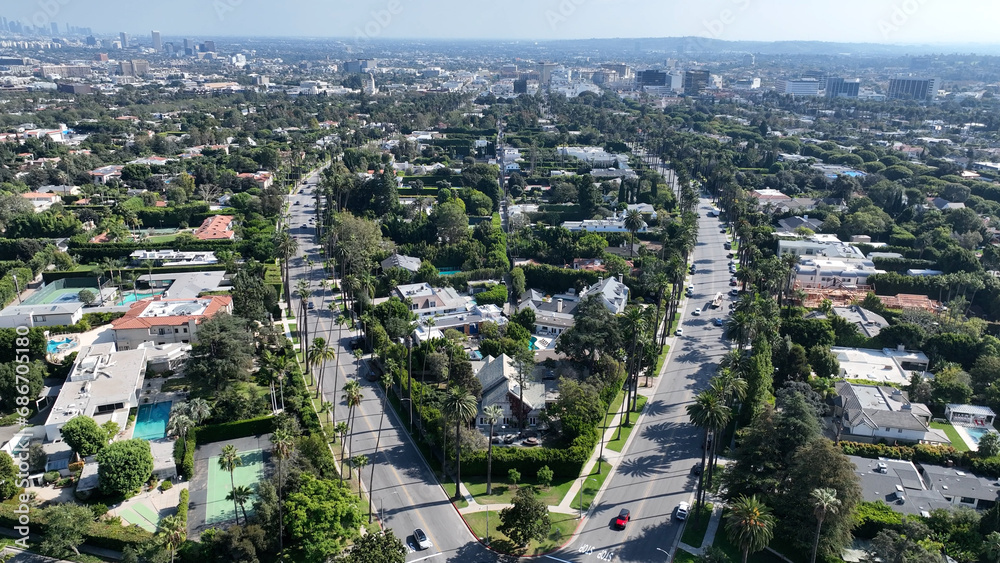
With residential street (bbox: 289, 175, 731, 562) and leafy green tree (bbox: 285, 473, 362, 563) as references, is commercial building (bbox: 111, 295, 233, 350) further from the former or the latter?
leafy green tree (bbox: 285, 473, 362, 563)

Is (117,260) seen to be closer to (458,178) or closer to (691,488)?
(458,178)

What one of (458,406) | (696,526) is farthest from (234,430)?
(696,526)

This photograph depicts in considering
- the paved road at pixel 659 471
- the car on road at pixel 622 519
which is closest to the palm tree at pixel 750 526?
the paved road at pixel 659 471

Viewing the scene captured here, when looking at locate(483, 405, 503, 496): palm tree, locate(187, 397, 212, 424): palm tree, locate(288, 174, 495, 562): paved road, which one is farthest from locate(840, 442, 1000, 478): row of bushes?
locate(187, 397, 212, 424): palm tree

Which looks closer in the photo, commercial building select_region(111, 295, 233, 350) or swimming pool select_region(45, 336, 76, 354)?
swimming pool select_region(45, 336, 76, 354)

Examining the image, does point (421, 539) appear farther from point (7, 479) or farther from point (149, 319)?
point (149, 319)

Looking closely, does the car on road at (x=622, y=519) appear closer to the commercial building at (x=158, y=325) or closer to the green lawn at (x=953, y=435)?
the green lawn at (x=953, y=435)
